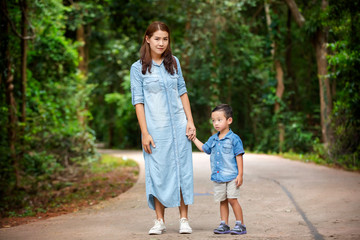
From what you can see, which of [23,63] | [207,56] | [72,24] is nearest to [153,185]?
[23,63]

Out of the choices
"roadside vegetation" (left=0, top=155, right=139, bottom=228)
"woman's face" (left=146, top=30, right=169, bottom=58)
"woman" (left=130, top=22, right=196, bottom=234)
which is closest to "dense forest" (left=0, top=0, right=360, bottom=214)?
"roadside vegetation" (left=0, top=155, right=139, bottom=228)

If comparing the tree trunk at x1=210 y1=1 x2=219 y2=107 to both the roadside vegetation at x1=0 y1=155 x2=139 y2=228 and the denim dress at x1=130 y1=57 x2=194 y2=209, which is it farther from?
the denim dress at x1=130 y1=57 x2=194 y2=209

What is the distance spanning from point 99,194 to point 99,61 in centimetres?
2379

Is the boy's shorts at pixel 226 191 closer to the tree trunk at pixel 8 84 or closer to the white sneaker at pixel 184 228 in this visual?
the white sneaker at pixel 184 228

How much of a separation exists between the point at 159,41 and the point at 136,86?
530 mm

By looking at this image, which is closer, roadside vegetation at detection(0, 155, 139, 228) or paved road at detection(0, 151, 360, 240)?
paved road at detection(0, 151, 360, 240)

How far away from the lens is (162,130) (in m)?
5.10

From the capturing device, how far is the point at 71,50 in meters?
15.0

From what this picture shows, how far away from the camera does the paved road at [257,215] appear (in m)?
5.04

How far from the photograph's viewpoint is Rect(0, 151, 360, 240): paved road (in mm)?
5035

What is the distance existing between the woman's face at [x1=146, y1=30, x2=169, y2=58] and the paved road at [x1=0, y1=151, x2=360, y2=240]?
75.7 inches

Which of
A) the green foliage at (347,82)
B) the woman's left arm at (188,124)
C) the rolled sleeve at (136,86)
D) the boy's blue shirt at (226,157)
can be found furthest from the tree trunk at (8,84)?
the green foliage at (347,82)

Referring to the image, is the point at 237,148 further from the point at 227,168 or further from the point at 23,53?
the point at 23,53

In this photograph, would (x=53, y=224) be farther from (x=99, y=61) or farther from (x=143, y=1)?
(x=99, y=61)
